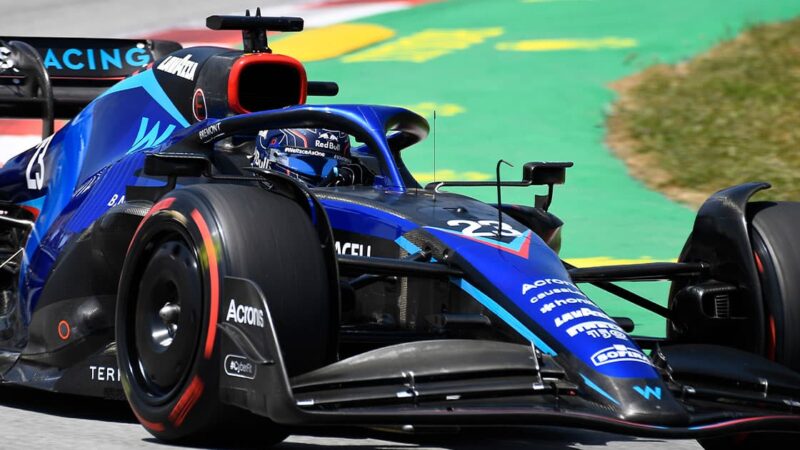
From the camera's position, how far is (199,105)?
22.8 feet

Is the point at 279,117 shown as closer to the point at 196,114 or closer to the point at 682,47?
the point at 196,114

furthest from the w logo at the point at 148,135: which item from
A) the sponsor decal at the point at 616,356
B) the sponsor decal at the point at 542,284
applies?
the sponsor decal at the point at 616,356

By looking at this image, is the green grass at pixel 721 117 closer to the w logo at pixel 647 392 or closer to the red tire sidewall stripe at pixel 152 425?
the w logo at pixel 647 392

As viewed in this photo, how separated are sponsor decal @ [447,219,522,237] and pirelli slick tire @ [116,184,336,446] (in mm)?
671

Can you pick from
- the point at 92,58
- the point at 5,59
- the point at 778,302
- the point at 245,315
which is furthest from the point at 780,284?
the point at 5,59

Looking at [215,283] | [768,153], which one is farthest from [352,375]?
[768,153]

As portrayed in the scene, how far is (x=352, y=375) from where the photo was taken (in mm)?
4801

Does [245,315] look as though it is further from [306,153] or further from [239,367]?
[306,153]

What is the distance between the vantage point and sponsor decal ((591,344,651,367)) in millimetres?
4883

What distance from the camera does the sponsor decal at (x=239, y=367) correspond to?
4.80 meters

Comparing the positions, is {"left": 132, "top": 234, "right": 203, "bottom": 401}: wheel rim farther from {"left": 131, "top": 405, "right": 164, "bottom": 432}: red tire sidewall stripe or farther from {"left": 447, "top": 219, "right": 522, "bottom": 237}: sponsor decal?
{"left": 447, "top": 219, "right": 522, "bottom": 237}: sponsor decal

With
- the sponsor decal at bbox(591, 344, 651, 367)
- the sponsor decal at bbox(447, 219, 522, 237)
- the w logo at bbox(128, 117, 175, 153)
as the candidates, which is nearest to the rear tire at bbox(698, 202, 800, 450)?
the sponsor decal at bbox(591, 344, 651, 367)

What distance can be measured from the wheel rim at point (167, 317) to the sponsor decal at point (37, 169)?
6.36ft

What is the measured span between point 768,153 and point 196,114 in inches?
236
